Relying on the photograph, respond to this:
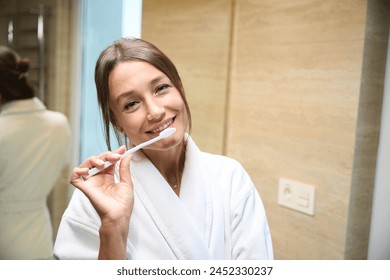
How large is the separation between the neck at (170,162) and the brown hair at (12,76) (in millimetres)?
262

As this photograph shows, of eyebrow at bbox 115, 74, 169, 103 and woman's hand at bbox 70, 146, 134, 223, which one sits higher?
eyebrow at bbox 115, 74, 169, 103

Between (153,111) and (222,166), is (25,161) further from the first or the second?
(222,166)

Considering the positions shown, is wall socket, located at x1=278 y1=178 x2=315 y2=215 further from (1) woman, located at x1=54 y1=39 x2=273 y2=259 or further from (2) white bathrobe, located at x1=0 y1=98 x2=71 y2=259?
(2) white bathrobe, located at x1=0 y1=98 x2=71 y2=259

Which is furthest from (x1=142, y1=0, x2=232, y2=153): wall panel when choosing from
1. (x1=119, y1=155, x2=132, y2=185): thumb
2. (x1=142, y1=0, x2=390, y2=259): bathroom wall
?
(x1=119, y1=155, x2=132, y2=185): thumb

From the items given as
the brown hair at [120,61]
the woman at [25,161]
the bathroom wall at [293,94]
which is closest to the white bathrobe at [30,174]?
the woman at [25,161]

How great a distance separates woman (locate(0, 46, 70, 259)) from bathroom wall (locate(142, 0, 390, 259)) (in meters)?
0.26

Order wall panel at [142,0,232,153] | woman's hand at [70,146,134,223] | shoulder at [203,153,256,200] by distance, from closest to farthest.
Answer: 1. woman's hand at [70,146,134,223]
2. shoulder at [203,153,256,200]
3. wall panel at [142,0,232,153]

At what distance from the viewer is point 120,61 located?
0.65m

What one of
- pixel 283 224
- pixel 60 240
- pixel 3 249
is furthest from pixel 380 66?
pixel 3 249

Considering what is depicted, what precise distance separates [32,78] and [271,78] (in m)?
0.56

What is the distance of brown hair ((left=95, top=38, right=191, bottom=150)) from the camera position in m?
0.66

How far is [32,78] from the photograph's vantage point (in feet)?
2.38

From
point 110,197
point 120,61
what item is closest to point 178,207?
point 110,197
